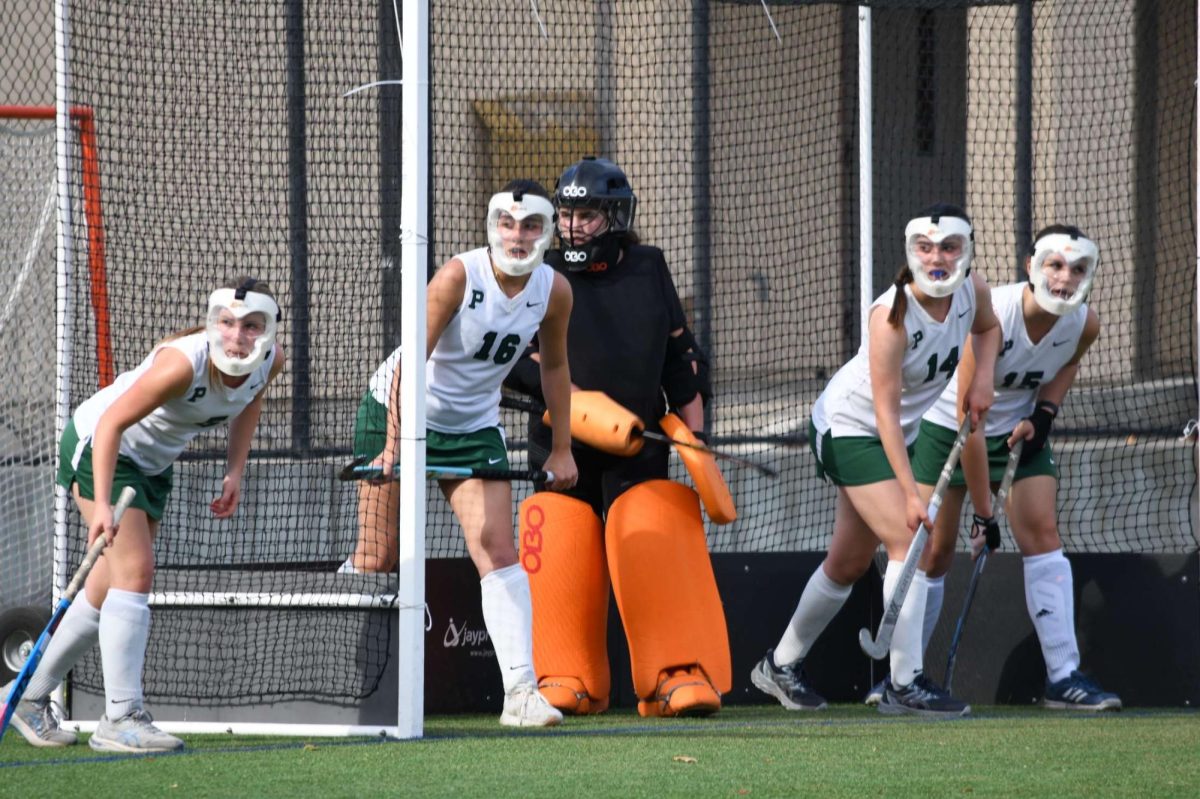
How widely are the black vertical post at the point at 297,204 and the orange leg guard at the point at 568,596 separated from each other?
2119 millimetres

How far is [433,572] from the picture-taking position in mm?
5895

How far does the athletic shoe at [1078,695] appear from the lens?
5797mm

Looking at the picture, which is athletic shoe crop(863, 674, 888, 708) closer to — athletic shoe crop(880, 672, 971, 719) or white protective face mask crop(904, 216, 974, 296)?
athletic shoe crop(880, 672, 971, 719)

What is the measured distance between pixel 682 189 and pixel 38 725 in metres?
4.94

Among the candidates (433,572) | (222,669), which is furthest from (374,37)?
(222,669)

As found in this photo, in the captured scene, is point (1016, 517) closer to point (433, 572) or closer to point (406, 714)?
point (433, 572)

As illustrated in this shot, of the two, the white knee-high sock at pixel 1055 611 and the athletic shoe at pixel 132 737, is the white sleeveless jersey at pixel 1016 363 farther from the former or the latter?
the athletic shoe at pixel 132 737

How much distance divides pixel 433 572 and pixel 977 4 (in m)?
2.95

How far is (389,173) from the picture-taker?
7.90 metres

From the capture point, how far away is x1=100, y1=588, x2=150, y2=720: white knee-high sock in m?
4.59

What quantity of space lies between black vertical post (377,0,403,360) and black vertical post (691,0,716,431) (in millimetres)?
1411

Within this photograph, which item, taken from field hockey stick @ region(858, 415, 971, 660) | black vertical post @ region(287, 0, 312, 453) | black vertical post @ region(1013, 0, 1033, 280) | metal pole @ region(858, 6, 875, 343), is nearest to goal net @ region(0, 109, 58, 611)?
black vertical post @ region(287, 0, 312, 453)

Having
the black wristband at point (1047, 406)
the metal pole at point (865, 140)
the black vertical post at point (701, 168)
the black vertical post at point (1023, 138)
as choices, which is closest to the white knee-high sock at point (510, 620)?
the black wristband at point (1047, 406)

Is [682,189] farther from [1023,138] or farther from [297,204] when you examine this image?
[297,204]
